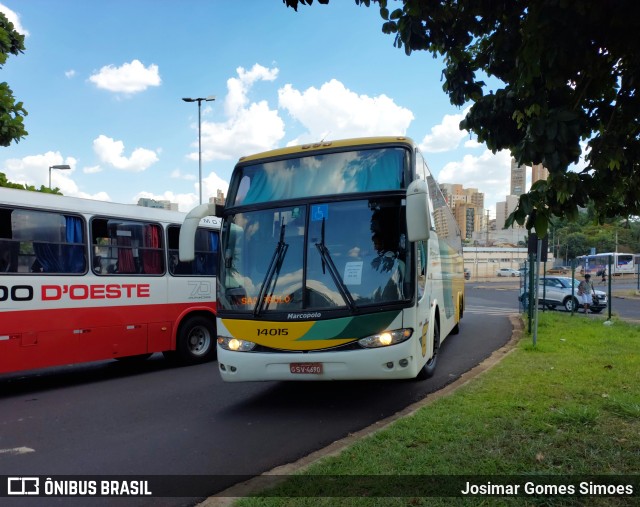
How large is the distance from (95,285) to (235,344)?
3367 millimetres

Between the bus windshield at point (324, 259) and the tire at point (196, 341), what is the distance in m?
3.77

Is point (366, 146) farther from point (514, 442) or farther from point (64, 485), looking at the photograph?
point (64, 485)

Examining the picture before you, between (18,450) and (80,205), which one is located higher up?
(80,205)

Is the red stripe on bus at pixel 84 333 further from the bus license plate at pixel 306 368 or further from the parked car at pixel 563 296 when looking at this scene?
the parked car at pixel 563 296

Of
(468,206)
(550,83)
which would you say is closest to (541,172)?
(550,83)

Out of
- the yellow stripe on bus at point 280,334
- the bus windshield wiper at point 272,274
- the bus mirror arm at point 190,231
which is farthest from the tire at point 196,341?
the bus windshield wiper at point 272,274

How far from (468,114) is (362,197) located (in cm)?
198

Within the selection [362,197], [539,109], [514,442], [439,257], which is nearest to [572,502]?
[514,442]

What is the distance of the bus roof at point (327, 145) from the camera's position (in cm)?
689

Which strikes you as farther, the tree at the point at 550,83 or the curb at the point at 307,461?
the curb at the point at 307,461

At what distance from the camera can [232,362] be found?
6559 millimetres

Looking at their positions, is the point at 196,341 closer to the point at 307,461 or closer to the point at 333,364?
the point at 333,364

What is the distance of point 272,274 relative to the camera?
6539 millimetres

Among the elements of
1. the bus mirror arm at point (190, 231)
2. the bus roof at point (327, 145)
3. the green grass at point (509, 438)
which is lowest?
the green grass at point (509, 438)
